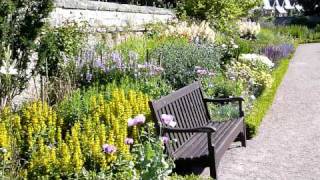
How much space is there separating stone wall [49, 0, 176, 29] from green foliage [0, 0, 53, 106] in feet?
4.11

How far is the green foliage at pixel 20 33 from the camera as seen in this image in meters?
6.47

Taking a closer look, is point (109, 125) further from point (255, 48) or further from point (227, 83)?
point (255, 48)

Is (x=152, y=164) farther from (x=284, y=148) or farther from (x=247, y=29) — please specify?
(x=247, y=29)

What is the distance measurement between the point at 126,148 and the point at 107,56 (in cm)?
434

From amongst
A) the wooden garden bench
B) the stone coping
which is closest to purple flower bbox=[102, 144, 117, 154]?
the wooden garden bench

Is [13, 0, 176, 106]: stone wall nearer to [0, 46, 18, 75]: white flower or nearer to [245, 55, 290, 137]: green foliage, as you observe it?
[0, 46, 18, 75]: white flower

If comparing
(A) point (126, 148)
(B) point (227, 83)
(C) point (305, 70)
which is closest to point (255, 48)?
(C) point (305, 70)

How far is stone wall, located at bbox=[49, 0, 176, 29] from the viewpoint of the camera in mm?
9342

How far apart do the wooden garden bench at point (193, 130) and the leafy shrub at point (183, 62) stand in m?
1.82

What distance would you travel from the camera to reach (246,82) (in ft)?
35.8

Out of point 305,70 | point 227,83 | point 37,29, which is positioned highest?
point 37,29

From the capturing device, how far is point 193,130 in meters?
5.17

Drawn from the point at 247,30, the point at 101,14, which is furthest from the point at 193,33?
the point at 247,30

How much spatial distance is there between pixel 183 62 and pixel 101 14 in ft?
9.57
